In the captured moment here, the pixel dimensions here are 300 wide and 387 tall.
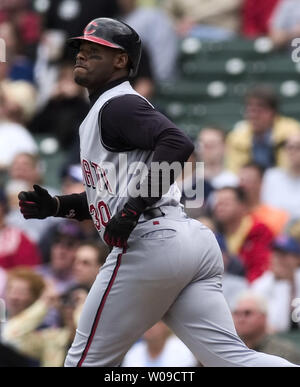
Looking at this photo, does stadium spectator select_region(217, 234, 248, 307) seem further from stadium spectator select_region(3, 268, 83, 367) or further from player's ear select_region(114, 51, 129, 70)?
player's ear select_region(114, 51, 129, 70)

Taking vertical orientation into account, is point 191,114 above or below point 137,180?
below

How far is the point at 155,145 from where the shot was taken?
4051mm

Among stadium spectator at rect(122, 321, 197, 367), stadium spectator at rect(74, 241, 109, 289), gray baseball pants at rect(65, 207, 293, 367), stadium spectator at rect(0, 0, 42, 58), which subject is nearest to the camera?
gray baseball pants at rect(65, 207, 293, 367)

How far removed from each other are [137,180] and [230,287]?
95.6 inches

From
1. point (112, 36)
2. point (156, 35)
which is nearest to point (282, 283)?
point (112, 36)

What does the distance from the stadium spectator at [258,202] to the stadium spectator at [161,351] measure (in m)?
1.47

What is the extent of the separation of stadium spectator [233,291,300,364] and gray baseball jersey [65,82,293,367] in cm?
129

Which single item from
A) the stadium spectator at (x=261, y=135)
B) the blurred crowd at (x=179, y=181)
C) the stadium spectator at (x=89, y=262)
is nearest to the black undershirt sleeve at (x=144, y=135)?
the blurred crowd at (x=179, y=181)

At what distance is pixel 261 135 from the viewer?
806cm

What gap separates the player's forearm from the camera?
4.55 meters

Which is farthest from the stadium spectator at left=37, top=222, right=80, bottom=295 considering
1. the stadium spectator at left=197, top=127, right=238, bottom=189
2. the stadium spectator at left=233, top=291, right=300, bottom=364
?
the stadium spectator at left=233, top=291, right=300, bottom=364

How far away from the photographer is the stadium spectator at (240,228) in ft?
22.7
